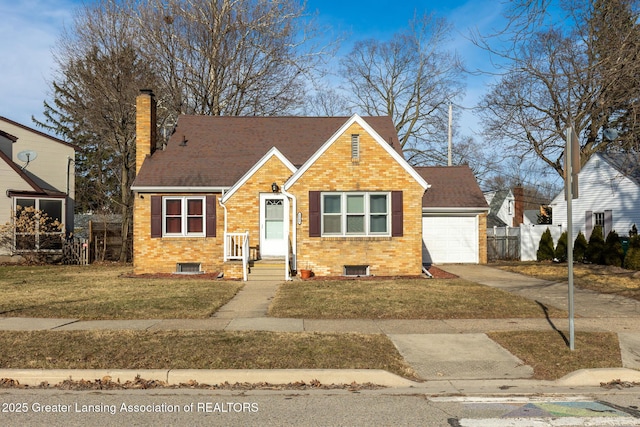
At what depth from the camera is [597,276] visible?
18.1 metres

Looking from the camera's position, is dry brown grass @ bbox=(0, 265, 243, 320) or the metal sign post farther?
dry brown grass @ bbox=(0, 265, 243, 320)

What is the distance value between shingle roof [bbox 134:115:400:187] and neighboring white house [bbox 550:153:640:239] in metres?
13.0

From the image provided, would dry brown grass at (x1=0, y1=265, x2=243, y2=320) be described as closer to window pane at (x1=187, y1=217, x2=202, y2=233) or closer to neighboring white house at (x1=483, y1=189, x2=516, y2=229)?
window pane at (x1=187, y1=217, x2=202, y2=233)

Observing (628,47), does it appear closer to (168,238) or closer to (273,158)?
(273,158)

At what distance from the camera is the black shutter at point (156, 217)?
18.6m

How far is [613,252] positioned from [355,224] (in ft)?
36.3

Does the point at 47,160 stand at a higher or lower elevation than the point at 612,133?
higher

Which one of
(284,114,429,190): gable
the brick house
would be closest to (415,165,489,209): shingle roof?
the brick house

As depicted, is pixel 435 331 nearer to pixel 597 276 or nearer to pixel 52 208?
pixel 597 276

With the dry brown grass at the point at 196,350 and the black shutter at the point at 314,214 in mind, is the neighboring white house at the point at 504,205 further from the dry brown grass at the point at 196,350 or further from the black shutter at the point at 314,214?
the dry brown grass at the point at 196,350

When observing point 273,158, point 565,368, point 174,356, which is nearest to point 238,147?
point 273,158

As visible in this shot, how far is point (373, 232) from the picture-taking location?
57.7ft

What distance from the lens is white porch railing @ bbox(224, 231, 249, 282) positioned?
16.7 metres

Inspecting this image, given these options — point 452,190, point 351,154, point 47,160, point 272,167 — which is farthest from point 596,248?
point 47,160
